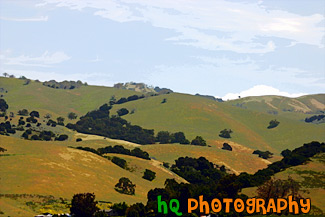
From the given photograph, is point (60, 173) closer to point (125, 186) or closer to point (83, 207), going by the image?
point (125, 186)

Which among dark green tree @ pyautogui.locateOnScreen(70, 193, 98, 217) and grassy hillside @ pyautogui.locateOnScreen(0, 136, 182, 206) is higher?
grassy hillside @ pyautogui.locateOnScreen(0, 136, 182, 206)

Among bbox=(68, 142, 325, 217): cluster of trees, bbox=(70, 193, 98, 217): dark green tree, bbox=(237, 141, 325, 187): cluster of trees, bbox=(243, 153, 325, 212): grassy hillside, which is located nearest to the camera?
bbox=(70, 193, 98, 217): dark green tree

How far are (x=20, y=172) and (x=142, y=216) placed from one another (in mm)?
32319

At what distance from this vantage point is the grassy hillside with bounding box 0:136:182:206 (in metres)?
90.8

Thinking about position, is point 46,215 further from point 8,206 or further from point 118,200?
point 118,200

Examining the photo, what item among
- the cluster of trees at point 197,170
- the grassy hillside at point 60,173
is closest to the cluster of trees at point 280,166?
the cluster of trees at point 197,170

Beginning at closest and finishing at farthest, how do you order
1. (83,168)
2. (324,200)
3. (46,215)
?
(46,215)
(324,200)
(83,168)

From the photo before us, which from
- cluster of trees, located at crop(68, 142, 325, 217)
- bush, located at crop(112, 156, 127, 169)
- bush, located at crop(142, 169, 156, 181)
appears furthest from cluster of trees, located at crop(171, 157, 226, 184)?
bush, located at crop(112, 156, 127, 169)

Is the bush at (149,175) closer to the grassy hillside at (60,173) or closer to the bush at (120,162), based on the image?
the grassy hillside at (60,173)

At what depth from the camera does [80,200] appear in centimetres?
7175

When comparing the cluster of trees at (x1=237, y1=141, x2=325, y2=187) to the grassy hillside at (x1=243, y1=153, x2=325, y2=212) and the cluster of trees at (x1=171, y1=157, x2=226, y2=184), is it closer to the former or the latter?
the grassy hillside at (x1=243, y1=153, x2=325, y2=212)

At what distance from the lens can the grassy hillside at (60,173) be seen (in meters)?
90.8

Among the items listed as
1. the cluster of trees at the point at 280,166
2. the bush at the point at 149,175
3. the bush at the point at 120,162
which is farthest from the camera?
the bush at the point at 120,162

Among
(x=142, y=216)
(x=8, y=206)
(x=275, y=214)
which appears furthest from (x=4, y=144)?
(x=275, y=214)
